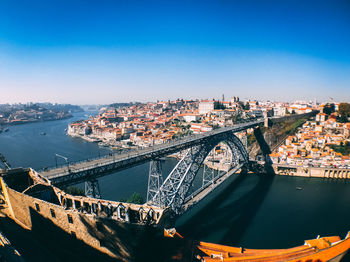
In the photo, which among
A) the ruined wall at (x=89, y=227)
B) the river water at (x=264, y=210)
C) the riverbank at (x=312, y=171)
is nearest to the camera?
the ruined wall at (x=89, y=227)

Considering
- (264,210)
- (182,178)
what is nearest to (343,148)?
(264,210)

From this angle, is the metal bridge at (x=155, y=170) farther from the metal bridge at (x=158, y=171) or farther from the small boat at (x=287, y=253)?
the small boat at (x=287, y=253)

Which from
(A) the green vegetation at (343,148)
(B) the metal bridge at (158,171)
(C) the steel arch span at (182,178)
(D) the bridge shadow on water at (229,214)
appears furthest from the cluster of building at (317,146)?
(C) the steel arch span at (182,178)

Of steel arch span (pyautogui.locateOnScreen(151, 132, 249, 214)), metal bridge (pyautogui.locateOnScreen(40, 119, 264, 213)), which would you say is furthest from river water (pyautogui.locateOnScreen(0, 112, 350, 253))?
metal bridge (pyautogui.locateOnScreen(40, 119, 264, 213))

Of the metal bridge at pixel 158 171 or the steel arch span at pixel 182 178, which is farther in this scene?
the steel arch span at pixel 182 178

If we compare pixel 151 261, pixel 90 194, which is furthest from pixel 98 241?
pixel 90 194

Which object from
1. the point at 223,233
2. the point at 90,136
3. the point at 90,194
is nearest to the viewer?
the point at 90,194

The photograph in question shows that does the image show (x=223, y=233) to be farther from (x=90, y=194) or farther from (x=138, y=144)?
(x=138, y=144)
